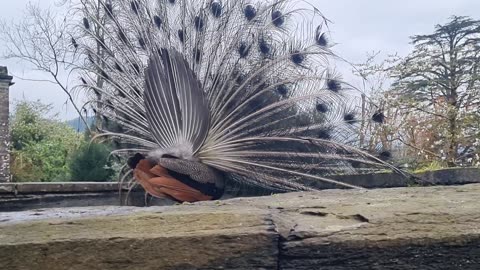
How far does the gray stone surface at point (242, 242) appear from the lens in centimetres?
163

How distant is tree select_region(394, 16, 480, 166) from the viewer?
831 centimetres

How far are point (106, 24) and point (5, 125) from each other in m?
5.66

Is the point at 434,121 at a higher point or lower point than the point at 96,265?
higher

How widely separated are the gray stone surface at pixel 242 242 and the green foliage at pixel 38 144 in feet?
30.6

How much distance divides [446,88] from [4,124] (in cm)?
827

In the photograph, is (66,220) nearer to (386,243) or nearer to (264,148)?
(386,243)

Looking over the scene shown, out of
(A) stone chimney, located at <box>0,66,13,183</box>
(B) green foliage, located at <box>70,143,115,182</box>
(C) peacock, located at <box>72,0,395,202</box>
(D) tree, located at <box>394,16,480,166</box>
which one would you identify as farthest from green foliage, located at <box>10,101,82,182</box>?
(D) tree, located at <box>394,16,480,166</box>

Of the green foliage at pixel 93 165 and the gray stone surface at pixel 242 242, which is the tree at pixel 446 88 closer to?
the green foliage at pixel 93 165

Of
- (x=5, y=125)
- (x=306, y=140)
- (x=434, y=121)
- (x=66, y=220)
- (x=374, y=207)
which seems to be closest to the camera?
(x=66, y=220)

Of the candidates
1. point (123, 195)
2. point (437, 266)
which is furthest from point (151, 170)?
point (437, 266)

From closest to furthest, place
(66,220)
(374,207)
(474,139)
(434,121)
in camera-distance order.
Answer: (66,220) → (374,207) → (474,139) → (434,121)

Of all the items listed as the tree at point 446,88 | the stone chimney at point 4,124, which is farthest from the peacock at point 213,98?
the stone chimney at point 4,124

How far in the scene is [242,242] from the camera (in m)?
1.66

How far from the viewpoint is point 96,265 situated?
5.31ft
